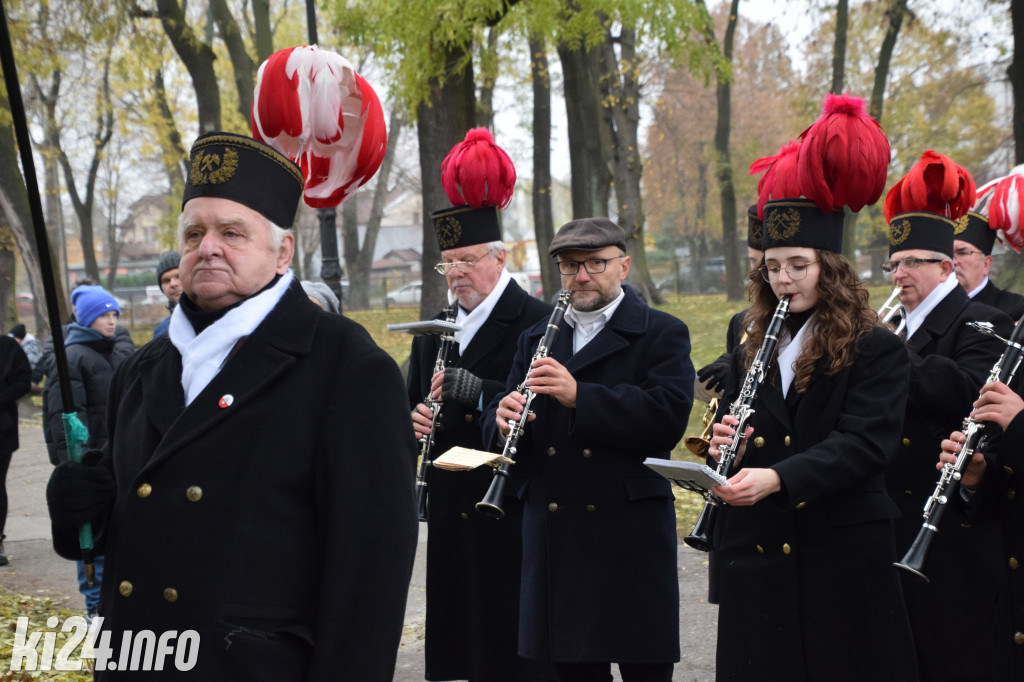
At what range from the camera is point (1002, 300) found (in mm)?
5516

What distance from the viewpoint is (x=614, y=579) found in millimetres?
4402

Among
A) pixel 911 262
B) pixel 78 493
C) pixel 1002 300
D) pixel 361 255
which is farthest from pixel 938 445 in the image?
pixel 361 255

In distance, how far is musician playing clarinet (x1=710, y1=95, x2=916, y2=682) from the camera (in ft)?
12.1

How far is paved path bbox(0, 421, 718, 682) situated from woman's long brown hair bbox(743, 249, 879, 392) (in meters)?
2.54

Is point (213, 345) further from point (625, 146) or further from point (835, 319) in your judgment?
point (625, 146)

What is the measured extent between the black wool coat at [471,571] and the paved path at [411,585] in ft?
3.29

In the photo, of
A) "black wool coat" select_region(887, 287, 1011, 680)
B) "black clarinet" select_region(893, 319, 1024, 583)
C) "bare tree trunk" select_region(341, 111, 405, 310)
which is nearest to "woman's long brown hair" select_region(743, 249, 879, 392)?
"black clarinet" select_region(893, 319, 1024, 583)

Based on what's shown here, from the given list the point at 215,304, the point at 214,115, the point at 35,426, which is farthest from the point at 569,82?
the point at 215,304

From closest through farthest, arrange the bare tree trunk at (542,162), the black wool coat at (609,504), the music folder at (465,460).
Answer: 1. the music folder at (465,460)
2. the black wool coat at (609,504)
3. the bare tree trunk at (542,162)

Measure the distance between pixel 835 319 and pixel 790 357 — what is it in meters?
0.23

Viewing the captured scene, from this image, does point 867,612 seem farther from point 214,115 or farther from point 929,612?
point 214,115

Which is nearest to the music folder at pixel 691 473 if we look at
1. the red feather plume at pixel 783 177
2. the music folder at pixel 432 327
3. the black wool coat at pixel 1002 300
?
the red feather plume at pixel 783 177

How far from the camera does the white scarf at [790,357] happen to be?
13.0ft

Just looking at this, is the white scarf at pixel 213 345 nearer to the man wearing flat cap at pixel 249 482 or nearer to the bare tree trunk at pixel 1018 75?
the man wearing flat cap at pixel 249 482
